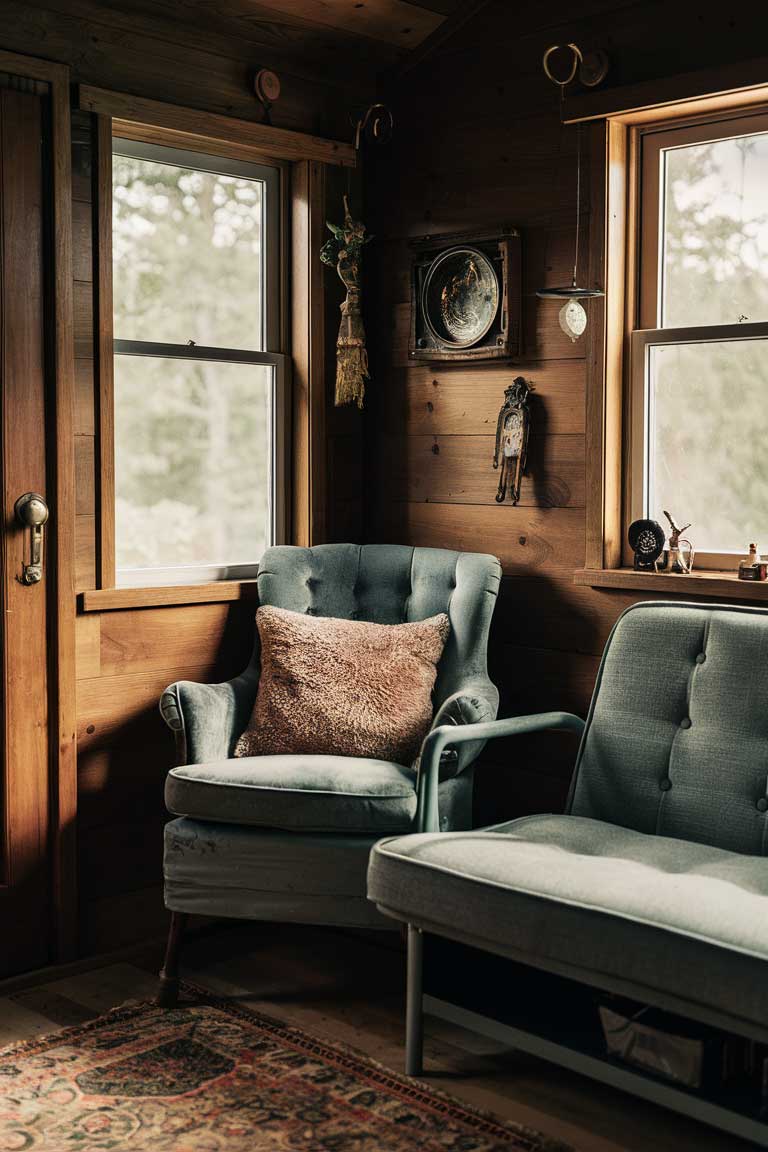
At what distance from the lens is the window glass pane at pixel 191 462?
3.24 m

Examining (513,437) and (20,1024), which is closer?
(20,1024)

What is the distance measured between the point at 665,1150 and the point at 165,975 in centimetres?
118

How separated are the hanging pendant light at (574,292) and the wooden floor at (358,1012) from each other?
63.3 inches

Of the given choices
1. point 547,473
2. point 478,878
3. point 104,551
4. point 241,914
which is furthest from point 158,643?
point 478,878

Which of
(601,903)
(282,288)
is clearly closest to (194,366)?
(282,288)

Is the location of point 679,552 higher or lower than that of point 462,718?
higher

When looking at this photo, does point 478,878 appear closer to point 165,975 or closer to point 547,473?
point 165,975

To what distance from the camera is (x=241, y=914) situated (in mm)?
2775

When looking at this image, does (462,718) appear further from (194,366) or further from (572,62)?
(572,62)

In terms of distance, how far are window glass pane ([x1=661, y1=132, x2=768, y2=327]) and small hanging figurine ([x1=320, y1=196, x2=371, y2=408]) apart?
2.86 ft

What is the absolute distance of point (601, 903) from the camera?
6.81 feet

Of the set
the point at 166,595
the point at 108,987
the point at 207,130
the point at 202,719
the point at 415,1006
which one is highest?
the point at 207,130

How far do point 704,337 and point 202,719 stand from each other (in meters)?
1.51

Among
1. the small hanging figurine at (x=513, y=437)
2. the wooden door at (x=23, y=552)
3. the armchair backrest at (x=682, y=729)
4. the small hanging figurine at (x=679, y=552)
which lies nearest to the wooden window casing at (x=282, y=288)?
the wooden door at (x=23, y=552)
